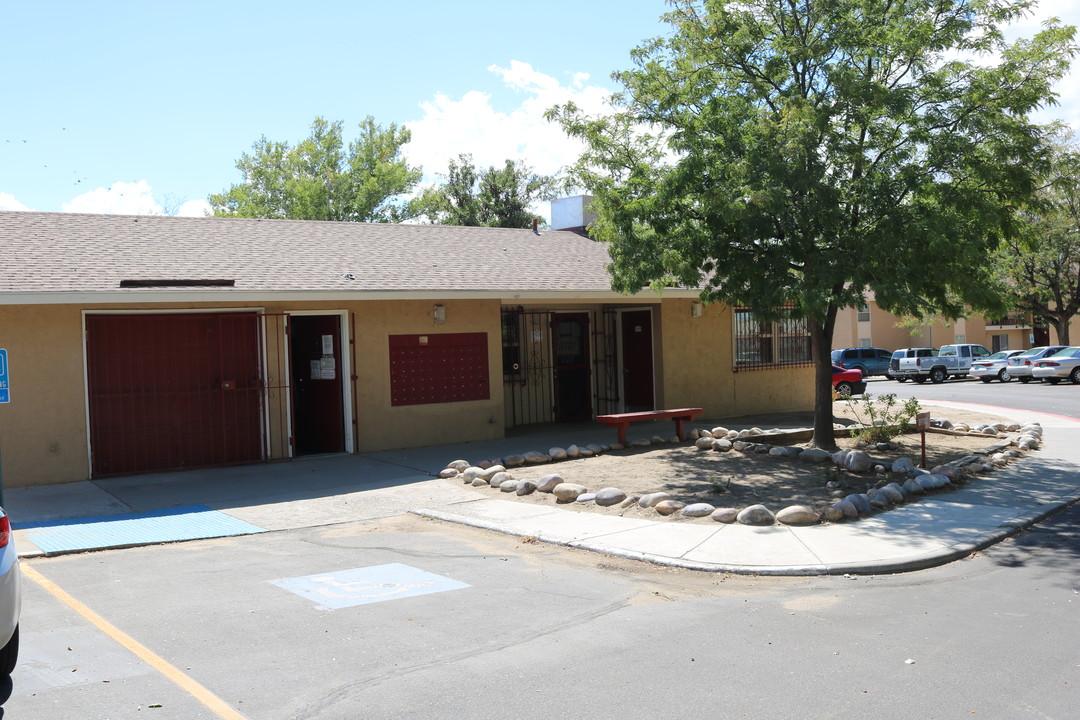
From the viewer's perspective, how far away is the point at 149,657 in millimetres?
5648

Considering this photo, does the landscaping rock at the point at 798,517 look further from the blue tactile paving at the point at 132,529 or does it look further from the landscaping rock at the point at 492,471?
the blue tactile paving at the point at 132,529

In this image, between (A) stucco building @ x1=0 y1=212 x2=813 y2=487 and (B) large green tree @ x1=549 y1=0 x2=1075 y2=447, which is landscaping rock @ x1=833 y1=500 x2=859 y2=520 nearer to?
(B) large green tree @ x1=549 y1=0 x2=1075 y2=447

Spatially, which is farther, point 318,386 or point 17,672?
point 318,386

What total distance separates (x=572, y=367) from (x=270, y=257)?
269 inches

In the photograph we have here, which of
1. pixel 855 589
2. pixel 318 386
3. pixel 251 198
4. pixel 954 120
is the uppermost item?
pixel 251 198

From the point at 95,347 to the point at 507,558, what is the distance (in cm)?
758

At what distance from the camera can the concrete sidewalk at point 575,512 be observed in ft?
27.1

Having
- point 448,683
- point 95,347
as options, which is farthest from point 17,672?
point 95,347

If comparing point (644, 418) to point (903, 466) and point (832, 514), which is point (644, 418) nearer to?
point (903, 466)

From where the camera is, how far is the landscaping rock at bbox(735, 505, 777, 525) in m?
9.43

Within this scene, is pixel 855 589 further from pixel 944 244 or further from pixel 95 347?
pixel 95 347

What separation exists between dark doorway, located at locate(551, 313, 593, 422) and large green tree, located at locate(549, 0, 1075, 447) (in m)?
5.62

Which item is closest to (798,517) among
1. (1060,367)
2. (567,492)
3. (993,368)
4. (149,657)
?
(567,492)

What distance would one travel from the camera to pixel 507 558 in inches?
335
